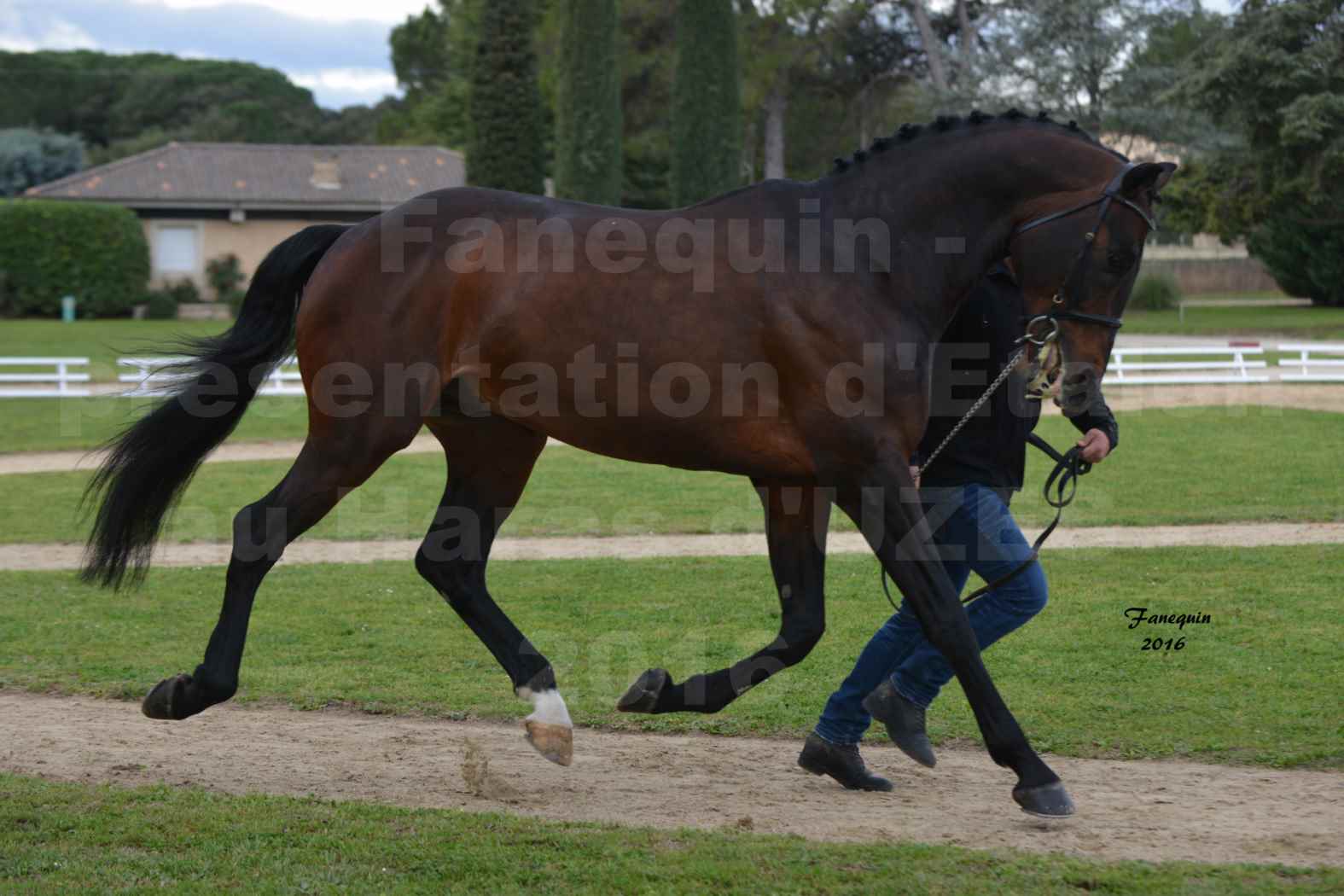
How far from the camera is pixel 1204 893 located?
338 cm

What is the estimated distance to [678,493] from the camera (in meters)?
11.5

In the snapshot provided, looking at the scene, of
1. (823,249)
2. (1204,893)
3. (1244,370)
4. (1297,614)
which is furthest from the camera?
(1244,370)

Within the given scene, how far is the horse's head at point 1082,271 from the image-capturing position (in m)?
4.01

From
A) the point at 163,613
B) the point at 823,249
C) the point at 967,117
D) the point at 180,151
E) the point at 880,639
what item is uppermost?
the point at 180,151

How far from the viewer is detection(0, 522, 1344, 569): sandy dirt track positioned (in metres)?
8.91

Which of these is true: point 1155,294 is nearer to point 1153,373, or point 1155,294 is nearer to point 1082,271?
point 1153,373

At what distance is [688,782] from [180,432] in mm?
2113

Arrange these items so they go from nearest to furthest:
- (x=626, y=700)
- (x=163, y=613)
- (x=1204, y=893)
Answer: (x=1204, y=893), (x=626, y=700), (x=163, y=613)

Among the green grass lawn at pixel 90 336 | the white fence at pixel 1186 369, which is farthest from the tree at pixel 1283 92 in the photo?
the green grass lawn at pixel 90 336

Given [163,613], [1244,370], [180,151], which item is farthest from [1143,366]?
[180,151]

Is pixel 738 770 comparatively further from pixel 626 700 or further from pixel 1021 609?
pixel 1021 609

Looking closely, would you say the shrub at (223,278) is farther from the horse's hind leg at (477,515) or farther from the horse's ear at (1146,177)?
the horse's ear at (1146,177)

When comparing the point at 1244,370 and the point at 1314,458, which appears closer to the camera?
the point at 1314,458

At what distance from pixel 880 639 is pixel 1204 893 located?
140cm
